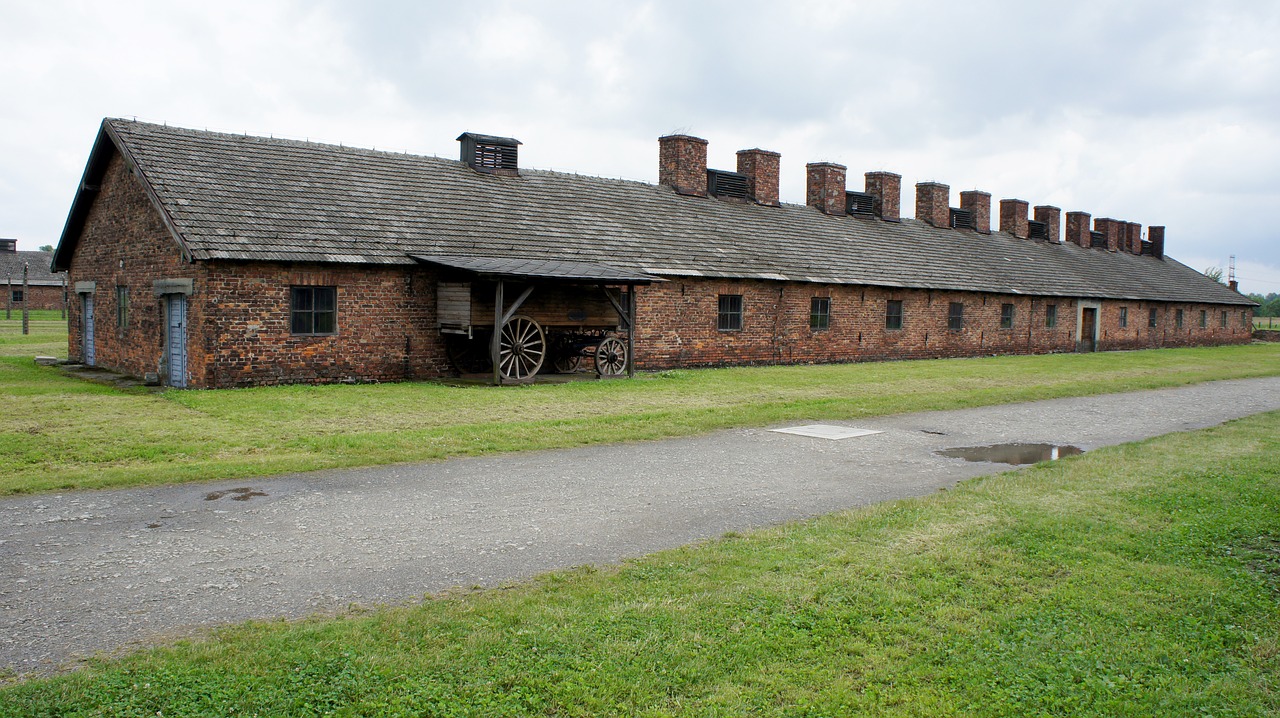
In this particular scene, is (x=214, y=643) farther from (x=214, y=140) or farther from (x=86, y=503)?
(x=214, y=140)

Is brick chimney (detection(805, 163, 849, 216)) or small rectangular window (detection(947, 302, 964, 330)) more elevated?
brick chimney (detection(805, 163, 849, 216))

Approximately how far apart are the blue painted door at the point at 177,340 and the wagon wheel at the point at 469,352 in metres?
4.90

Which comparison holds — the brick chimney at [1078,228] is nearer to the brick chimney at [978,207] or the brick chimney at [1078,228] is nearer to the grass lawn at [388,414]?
the brick chimney at [978,207]

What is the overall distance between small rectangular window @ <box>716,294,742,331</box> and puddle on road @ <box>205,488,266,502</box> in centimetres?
1632

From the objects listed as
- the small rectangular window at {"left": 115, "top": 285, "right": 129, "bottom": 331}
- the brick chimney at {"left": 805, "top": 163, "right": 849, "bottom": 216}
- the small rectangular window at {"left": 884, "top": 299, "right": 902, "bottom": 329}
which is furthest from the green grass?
the brick chimney at {"left": 805, "top": 163, "right": 849, "bottom": 216}

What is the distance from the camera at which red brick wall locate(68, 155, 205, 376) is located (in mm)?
16891

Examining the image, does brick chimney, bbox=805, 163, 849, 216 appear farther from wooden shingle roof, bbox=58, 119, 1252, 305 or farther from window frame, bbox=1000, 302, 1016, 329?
window frame, bbox=1000, 302, 1016, 329

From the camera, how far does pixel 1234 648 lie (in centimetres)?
454

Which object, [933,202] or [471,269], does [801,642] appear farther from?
[933,202]

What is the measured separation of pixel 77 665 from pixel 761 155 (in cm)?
2779

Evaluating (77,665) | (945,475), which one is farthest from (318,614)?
(945,475)

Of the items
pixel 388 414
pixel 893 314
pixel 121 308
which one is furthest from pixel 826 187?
pixel 388 414

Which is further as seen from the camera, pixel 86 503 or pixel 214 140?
pixel 214 140

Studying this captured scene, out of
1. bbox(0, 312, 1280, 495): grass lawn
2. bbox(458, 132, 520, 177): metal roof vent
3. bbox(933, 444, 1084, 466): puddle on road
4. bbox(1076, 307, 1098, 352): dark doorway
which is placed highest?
bbox(458, 132, 520, 177): metal roof vent
